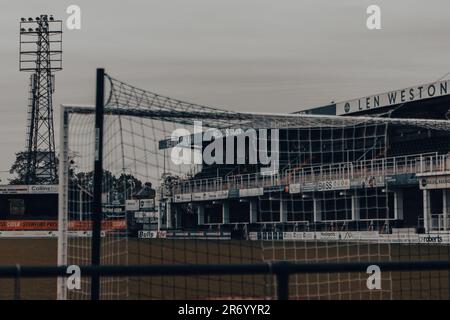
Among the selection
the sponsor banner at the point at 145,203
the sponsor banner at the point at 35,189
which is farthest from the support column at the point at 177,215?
the sponsor banner at the point at 35,189

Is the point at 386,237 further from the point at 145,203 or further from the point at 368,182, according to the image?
the point at 145,203

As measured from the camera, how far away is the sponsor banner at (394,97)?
54.6 metres

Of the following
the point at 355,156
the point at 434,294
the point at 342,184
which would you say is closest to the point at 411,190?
the point at 355,156

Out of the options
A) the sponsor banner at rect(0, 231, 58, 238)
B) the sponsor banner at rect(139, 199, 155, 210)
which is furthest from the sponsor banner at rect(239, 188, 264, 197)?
the sponsor banner at rect(0, 231, 58, 238)

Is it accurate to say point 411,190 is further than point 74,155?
Yes

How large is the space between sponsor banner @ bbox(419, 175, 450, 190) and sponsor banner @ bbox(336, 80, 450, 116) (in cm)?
828

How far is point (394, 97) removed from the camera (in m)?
58.0

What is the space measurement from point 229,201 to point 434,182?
2146 centimetres

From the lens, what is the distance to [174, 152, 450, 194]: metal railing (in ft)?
153

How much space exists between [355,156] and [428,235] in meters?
13.0

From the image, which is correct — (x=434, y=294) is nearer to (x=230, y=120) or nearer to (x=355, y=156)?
(x=230, y=120)

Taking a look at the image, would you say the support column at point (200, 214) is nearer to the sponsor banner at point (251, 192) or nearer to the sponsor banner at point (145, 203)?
the sponsor banner at point (251, 192)
